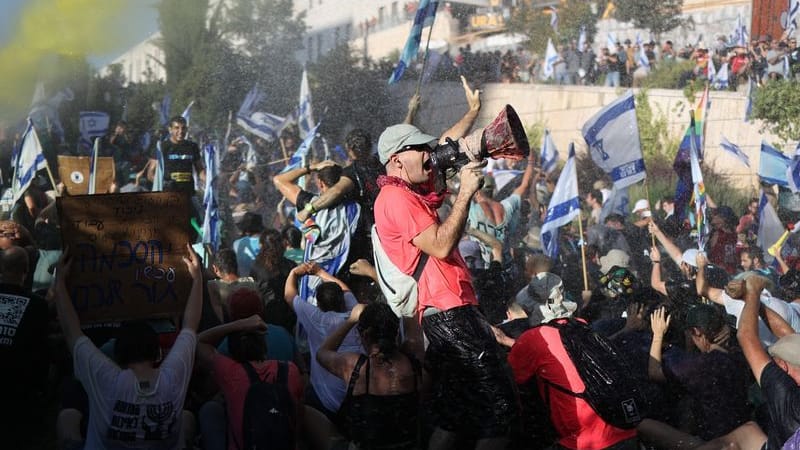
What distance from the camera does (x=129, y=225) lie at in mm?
4914

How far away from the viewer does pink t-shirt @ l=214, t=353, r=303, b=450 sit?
4.90 m

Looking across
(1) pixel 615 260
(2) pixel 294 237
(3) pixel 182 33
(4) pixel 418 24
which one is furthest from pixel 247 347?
(3) pixel 182 33

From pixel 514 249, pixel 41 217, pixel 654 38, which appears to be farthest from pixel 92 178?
pixel 654 38

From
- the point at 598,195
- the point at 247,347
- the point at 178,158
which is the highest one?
the point at 178,158

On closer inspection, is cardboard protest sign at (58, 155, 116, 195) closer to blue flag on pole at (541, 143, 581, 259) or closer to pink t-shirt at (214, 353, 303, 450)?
blue flag on pole at (541, 143, 581, 259)

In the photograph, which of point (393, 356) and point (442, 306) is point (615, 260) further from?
point (442, 306)

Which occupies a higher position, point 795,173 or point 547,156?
point 795,173

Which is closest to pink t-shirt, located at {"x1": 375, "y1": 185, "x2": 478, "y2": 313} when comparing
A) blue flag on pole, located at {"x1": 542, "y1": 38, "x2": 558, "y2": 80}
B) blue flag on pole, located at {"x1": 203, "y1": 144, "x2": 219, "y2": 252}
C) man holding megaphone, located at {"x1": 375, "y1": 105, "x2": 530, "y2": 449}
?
man holding megaphone, located at {"x1": 375, "y1": 105, "x2": 530, "y2": 449}

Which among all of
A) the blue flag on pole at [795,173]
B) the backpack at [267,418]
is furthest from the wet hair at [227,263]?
the blue flag on pole at [795,173]

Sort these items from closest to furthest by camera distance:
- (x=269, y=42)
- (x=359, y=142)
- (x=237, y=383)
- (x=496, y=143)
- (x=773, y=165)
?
1. (x=496, y=143)
2. (x=237, y=383)
3. (x=359, y=142)
4. (x=773, y=165)
5. (x=269, y=42)

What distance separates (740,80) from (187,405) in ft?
50.4

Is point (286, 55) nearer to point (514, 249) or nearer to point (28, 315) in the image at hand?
point (514, 249)

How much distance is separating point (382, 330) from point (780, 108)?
14.2m

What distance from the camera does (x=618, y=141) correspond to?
9320 millimetres
